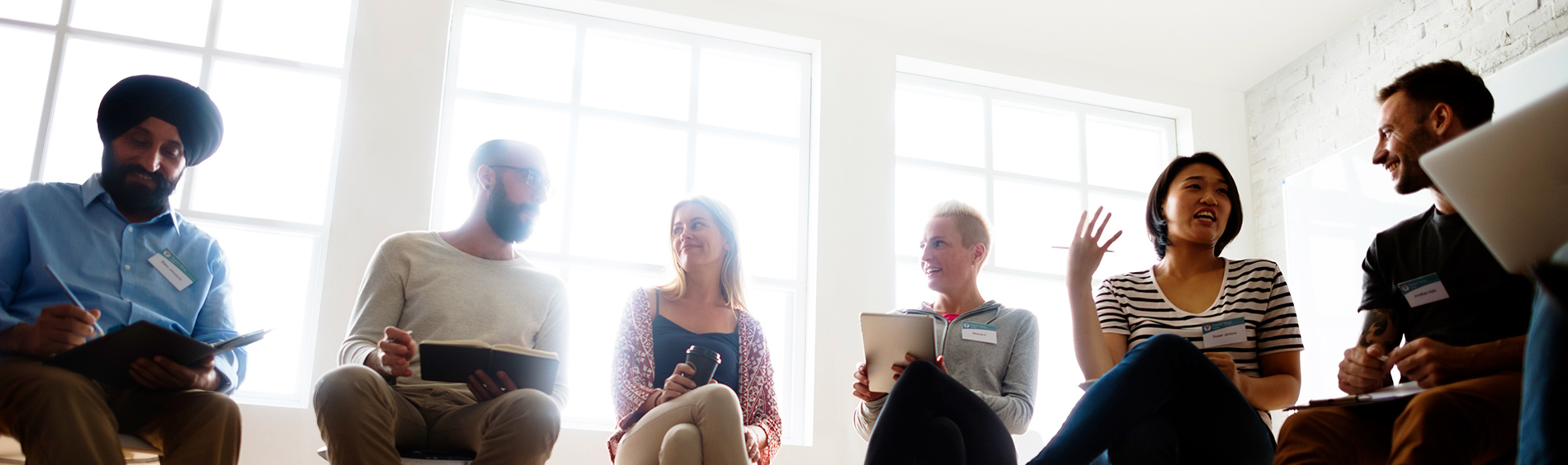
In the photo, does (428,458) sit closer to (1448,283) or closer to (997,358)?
(997,358)

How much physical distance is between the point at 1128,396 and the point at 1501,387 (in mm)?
658

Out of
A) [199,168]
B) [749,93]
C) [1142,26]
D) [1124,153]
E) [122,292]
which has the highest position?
[1142,26]

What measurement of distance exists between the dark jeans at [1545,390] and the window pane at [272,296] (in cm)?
346

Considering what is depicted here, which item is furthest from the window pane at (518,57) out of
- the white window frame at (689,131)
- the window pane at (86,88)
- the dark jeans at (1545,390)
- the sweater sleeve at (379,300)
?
the dark jeans at (1545,390)

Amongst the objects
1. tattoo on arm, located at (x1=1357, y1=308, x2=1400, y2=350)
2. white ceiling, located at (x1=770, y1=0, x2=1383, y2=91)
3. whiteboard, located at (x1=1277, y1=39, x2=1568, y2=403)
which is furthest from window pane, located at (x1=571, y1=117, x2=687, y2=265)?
whiteboard, located at (x1=1277, y1=39, x2=1568, y2=403)

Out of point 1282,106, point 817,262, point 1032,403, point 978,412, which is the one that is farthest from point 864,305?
point 1282,106

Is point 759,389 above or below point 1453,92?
below

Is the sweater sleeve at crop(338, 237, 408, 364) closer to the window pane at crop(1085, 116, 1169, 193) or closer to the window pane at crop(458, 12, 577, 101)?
the window pane at crop(458, 12, 577, 101)

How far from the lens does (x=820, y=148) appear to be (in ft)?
13.8

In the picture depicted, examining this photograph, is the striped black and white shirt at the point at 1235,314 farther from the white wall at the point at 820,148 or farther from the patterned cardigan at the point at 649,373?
the white wall at the point at 820,148

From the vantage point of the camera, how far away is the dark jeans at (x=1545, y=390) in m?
0.97

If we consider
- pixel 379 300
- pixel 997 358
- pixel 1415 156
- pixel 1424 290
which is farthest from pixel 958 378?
pixel 379 300

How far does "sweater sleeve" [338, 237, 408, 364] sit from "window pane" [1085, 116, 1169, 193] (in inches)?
141

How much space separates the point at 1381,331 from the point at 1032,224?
2474 millimetres
